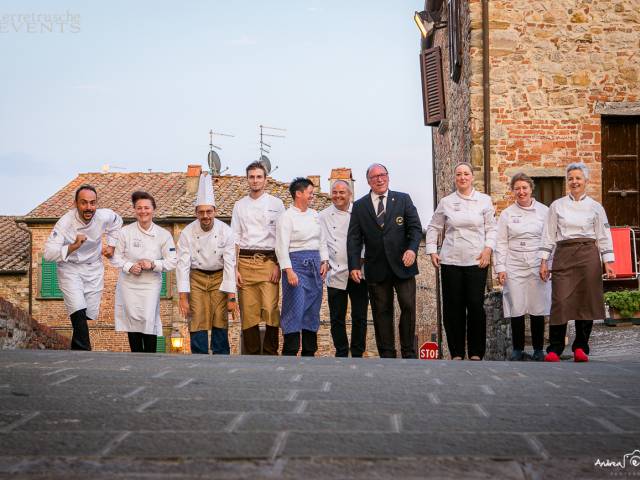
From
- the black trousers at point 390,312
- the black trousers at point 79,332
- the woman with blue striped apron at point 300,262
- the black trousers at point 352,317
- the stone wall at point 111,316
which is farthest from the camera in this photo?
the stone wall at point 111,316

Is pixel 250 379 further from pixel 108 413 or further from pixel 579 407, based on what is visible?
pixel 579 407

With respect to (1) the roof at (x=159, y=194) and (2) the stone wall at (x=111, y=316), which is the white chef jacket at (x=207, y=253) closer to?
(2) the stone wall at (x=111, y=316)

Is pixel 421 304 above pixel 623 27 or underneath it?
underneath

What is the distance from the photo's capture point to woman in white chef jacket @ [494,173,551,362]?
9.02m

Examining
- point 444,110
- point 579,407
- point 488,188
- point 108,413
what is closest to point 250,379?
point 108,413

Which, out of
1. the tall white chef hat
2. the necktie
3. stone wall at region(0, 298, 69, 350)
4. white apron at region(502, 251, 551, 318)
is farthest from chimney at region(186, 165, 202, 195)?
white apron at region(502, 251, 551, 318)

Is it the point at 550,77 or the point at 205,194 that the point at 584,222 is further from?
the point at 550,77

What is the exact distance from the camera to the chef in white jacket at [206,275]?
8.90 metres

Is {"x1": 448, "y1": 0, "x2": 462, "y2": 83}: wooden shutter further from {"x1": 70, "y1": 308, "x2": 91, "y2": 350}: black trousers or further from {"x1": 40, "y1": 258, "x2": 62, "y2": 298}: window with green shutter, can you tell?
{"x1": 40, "y1": 258, "x2": 62, "y2": 298}: window with green shutter

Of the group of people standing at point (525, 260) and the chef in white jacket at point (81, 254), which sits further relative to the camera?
the chef in white jacket at point (81, 254)

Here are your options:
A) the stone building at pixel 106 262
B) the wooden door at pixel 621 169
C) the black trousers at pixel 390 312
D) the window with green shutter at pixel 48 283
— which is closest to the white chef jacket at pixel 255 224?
the black trousers at pixel 390 312

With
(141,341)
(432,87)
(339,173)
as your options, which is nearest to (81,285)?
(141,341)

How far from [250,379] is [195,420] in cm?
137

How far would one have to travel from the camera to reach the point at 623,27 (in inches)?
556
